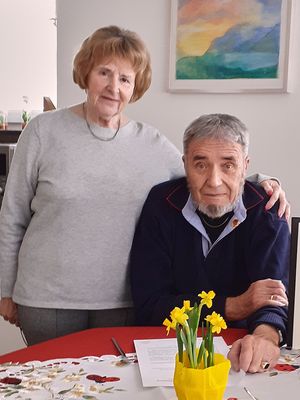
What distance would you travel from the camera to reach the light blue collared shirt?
174 cm

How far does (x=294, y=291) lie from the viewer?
4.15 feet

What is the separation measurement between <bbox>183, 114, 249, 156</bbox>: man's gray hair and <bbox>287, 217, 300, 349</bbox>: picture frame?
1.66 feet

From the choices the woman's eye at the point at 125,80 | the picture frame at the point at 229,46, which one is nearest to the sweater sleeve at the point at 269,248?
the woman's eye at the point at 125,80

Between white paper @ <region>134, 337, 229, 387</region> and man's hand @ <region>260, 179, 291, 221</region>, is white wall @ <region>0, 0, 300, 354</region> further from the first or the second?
white paper @ <region>134, 337, 229, 387</region>

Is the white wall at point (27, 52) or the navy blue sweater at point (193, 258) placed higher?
the white wall at point (27, 52)

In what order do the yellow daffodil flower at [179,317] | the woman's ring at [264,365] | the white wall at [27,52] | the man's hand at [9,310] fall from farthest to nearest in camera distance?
the white wall at [27,52] < the man's hand at [9,310] < the woman's ring at [264,365] < the yellow daffodil flower at [179,317]

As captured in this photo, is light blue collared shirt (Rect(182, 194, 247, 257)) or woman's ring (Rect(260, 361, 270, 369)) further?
light blue collared shirt (Rect(182, 194, 247, 257))

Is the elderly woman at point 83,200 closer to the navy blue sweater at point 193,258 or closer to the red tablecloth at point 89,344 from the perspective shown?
the navy blue sweater at point 193,258

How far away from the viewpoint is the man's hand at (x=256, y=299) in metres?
1.52

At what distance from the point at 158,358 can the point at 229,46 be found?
1.77 meters

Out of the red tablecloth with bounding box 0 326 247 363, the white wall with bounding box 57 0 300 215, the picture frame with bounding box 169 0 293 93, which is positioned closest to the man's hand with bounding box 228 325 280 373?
the red tablecloth with bounding box 0 326 247 363

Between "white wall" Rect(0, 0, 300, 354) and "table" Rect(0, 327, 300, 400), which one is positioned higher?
"white wall" Rect(0, 0, 300, 354)

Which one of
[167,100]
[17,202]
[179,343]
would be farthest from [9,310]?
[167,100]

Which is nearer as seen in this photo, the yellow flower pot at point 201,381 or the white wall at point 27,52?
the yellow flower pot at point 201,381
